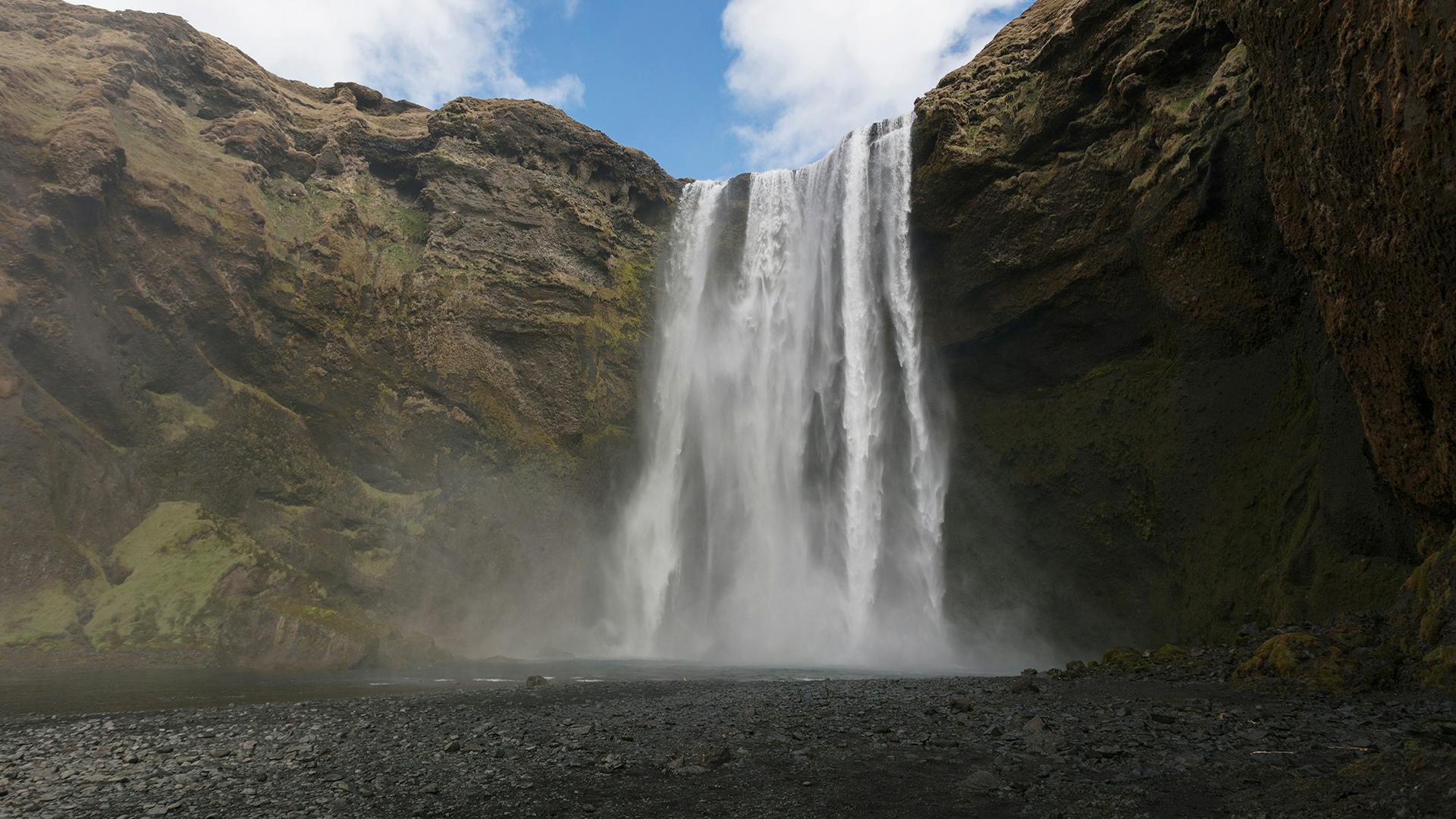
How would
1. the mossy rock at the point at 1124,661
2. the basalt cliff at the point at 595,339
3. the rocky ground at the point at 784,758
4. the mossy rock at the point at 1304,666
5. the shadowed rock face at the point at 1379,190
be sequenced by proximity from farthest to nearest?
the mossy rock at the point at 1124,661
the basalt cliff at the point at 595,339
the mossy rock at the point at 1304,666
the shadowed rock face at the point at 1379,190
the rocky ground at the point at 784,758

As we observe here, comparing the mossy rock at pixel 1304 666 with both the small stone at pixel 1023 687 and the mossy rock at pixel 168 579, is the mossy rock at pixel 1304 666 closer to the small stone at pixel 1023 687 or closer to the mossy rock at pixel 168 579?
the small stone at pixel 1023 687

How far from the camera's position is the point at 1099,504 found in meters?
21.5

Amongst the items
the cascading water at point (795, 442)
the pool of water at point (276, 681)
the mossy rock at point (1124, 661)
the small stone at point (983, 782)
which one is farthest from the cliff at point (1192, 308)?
the small stone at point (983, 782)

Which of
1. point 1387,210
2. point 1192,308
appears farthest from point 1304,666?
point 1192,308

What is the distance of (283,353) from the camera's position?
2875cm

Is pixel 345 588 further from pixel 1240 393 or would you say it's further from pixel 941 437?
pixel 1240 393

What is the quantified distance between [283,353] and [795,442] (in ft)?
65.3

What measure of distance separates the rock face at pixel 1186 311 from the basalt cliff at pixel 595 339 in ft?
0.29

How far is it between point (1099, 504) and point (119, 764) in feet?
71.4

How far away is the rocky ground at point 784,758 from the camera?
18.8 ft

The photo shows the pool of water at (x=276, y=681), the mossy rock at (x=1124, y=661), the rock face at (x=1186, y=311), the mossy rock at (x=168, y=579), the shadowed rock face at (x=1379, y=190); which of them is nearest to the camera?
the shadowed rock face at (x=1379, y=190)

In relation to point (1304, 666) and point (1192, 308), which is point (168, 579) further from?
point (1192, 308)

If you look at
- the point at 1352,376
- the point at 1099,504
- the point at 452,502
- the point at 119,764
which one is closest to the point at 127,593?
the point at 452,502

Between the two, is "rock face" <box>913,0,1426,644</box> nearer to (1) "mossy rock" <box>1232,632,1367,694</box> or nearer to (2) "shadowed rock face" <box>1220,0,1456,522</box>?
(2) "shadowed rock face" <box>1220,0,1456,522</box>
